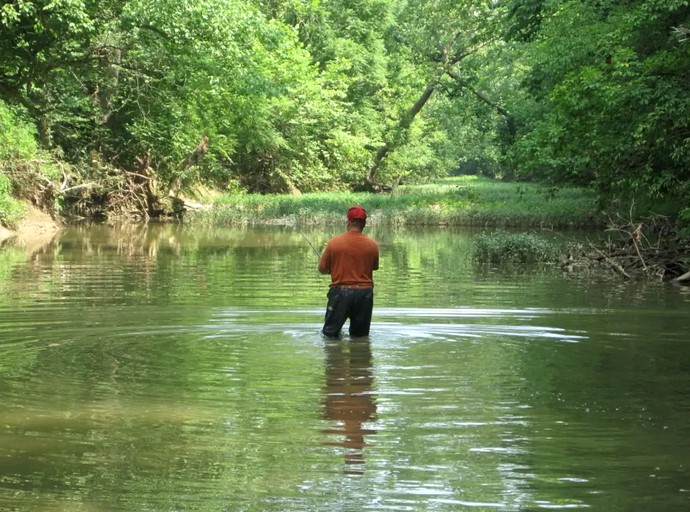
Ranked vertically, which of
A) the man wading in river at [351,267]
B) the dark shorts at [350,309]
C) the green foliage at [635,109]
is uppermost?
the green foliage at [635,109]

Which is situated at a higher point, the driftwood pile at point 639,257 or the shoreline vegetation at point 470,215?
the shoreline vegetation at point 470,215

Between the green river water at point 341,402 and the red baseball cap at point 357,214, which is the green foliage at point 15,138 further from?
the red baseball cap at point 357,214

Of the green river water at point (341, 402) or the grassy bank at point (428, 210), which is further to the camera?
the grassy bank at point (428, 210)

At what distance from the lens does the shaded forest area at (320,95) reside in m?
23.4

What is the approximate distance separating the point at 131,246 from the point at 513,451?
26.4 m

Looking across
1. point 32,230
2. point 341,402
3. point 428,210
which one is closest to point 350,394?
point 341,402

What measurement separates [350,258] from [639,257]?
40.2 feet

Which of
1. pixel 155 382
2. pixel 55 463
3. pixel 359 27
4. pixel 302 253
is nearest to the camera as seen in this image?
pixel 55 463

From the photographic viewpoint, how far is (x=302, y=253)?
3134 centimetres

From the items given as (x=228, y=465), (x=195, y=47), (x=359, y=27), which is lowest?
A: (x=228, y=465)

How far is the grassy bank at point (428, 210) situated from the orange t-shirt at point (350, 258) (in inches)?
1273

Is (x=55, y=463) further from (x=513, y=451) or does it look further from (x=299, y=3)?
(x=299, y=3)

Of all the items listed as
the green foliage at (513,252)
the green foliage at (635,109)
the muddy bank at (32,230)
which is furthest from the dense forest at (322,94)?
the green foliage at (513,252)

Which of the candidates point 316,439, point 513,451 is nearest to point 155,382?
point 316,439
